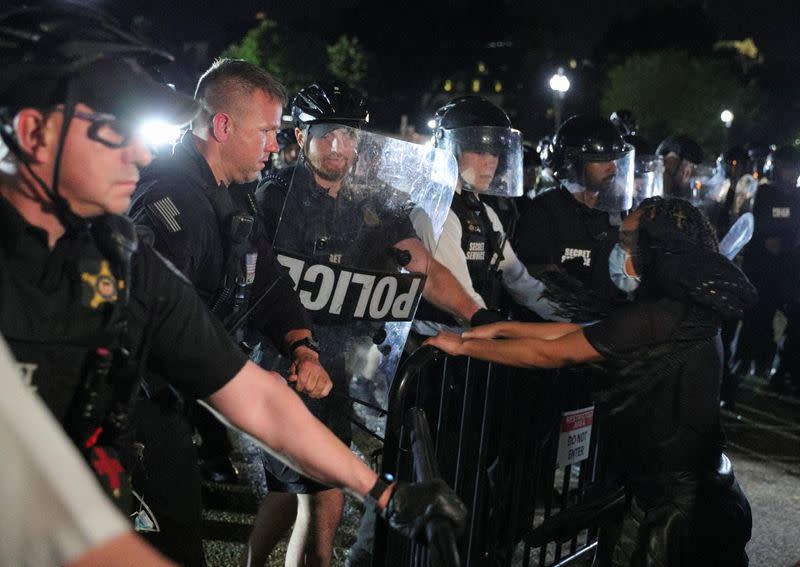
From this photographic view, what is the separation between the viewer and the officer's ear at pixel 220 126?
10.6 feet

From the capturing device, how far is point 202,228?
2975 mm

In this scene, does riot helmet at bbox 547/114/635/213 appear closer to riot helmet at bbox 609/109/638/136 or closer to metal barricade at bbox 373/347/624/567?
metal barricade at bbox 373/347/624/567

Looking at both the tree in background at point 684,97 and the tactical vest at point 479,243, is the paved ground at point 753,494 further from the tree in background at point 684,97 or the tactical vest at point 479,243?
the tree in background at point 684,97

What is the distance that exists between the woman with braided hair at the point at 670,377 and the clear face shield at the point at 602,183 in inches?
97.2

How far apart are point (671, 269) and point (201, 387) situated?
6.41ft

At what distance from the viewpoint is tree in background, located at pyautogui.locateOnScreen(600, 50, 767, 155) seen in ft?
206

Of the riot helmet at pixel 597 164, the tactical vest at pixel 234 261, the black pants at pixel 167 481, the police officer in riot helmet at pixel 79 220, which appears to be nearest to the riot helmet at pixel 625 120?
the riot helmet at pixel 597 164

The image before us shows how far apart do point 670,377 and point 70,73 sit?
246 centimetres

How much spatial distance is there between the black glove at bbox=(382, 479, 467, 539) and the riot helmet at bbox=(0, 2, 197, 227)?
1.01m

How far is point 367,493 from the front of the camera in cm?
217

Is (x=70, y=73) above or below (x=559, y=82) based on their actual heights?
below

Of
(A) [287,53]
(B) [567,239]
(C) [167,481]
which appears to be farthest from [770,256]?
(A) [287,53]

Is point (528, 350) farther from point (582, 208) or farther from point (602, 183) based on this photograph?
point (602, 183)

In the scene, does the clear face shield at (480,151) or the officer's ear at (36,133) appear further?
the clear face shield at (480,151)
